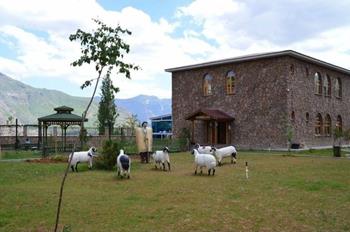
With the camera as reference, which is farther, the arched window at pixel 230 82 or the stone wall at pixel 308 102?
the arched window at pixel 230 82

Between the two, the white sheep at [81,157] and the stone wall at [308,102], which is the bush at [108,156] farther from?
the stone wall at [308,102]

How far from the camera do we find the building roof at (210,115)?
113ft

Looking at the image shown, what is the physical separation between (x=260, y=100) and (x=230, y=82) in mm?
3489

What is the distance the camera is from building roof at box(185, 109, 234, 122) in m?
34.6

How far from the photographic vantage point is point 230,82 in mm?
36438

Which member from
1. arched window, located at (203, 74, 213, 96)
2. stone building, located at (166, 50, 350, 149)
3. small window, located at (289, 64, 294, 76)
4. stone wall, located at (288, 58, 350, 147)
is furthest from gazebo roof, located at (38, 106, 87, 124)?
small window, located at (289, 64, 294, 76)

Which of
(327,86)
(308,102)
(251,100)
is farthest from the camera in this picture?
(327,86)

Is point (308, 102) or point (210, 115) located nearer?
point (210, 115)

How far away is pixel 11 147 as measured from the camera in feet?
Answer: 108

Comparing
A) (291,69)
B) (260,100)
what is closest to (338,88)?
(291,69)

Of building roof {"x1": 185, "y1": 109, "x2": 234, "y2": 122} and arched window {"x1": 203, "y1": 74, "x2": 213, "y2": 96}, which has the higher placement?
arched window {"x1": 203, "y1": 74, "x2": 213, "y2": 96}

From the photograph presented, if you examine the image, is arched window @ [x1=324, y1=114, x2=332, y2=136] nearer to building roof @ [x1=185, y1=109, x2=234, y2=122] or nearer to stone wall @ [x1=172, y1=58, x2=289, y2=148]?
stone wall @ [x1=172, y1=58, x2=289, y2=148]

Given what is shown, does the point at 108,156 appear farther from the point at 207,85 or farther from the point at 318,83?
the point at 318,83

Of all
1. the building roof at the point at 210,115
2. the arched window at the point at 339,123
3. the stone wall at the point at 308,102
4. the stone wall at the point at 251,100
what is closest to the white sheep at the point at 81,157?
the building roof at the point at 210,115
